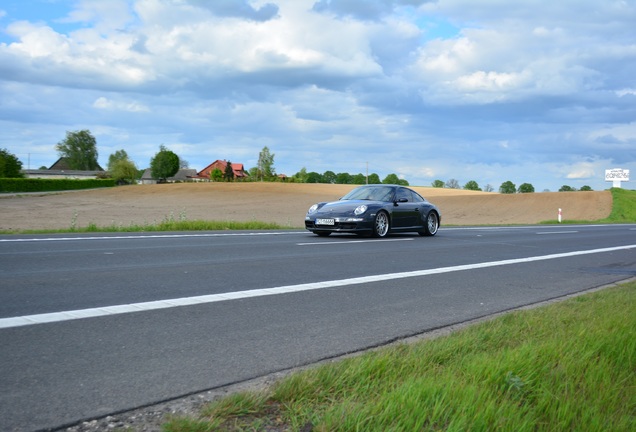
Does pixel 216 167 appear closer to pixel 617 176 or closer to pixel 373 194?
pixel 617 176

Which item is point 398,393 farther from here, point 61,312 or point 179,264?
point 179,264

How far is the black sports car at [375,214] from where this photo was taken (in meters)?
15.1

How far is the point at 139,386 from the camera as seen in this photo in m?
3.61

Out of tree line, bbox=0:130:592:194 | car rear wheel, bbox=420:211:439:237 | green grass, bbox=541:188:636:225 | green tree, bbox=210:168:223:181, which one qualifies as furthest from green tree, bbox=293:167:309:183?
car rear wheel, bbox=420:211:439:237

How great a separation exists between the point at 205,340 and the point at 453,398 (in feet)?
6.73

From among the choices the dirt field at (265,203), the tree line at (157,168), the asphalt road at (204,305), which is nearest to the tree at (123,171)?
the tree line at (157,168)

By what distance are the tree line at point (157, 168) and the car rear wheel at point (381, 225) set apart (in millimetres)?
72047

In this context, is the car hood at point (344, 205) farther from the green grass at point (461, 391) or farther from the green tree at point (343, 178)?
the green tree at point (343, 178)

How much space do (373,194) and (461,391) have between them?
13061 mm

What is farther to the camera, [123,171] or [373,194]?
[123,171]

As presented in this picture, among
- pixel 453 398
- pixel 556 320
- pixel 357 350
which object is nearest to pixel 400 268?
pixel 556 320

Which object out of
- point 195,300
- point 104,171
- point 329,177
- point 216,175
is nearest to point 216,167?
point 216,175

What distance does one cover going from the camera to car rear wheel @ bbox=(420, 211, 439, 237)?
17125 millimetres

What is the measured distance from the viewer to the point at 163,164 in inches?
5945
